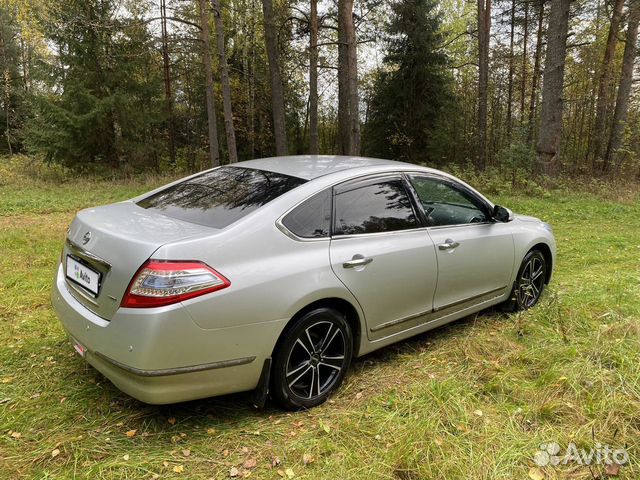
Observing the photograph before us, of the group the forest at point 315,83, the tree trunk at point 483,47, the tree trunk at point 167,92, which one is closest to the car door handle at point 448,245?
the forest at point 315,83

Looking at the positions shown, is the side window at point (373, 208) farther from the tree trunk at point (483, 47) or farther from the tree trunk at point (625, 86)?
the tree trunk at point (625, 86)

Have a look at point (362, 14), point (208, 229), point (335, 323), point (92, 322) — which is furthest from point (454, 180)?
point (362, 14)

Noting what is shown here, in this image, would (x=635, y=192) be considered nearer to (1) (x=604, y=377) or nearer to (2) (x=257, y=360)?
(1) (x=604, y=377)

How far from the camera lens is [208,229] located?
8.68ft

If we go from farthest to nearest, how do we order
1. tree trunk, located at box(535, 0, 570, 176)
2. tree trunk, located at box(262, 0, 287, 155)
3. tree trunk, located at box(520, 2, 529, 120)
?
tree trunk, located at box(520, 2, 529, 120) → tree trunk, located at box(262, 0, 287, 155) → tree trunk, located at box(535, 0, 570, 176)

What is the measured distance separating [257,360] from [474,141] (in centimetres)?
2132

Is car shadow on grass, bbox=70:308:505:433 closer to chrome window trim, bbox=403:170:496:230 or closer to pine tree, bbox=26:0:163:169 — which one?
chrome window trim, bbox=403:170:496:230

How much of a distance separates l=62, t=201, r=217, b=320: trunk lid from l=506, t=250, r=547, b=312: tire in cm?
322

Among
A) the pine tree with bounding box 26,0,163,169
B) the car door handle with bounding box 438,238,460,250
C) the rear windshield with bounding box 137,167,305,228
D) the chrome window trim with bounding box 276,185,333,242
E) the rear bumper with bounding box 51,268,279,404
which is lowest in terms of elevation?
the rear bumper with bounding box 51,268,279,404

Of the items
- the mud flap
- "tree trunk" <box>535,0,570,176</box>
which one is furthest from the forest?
the mud flap

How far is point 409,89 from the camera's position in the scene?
65.6 ft

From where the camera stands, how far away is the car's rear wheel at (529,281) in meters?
4.47

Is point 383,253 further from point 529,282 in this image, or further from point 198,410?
point 529,282

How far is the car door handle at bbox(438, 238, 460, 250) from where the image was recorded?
3605 millimetres
